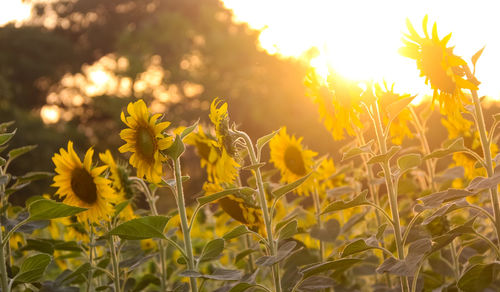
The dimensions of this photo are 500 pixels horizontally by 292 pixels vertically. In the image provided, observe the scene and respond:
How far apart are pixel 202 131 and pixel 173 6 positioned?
61.6 ft

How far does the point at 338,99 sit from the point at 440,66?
33 cm

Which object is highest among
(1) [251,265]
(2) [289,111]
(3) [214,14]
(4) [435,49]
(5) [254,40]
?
(3) [214,14]

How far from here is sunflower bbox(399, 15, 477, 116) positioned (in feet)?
5.52

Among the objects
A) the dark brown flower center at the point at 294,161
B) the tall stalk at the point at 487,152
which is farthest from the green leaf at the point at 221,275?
the dark brown flower center at the point at 294,161

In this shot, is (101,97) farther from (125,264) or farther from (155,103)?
(125,264)

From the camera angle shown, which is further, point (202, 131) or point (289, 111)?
point (289, 111)

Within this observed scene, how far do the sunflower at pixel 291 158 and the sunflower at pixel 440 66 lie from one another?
3.21ft

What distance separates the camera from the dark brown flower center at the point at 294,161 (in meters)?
2.70

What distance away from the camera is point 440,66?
170cm

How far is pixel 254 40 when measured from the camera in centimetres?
1812

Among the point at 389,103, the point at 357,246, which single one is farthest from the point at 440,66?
the point at 357,246

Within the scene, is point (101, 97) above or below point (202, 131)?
above

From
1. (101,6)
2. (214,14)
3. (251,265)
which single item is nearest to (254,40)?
(214,14)

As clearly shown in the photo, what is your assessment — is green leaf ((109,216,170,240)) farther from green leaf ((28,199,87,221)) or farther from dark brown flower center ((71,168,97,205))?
dark brown flower center ((71,168,97,205))
